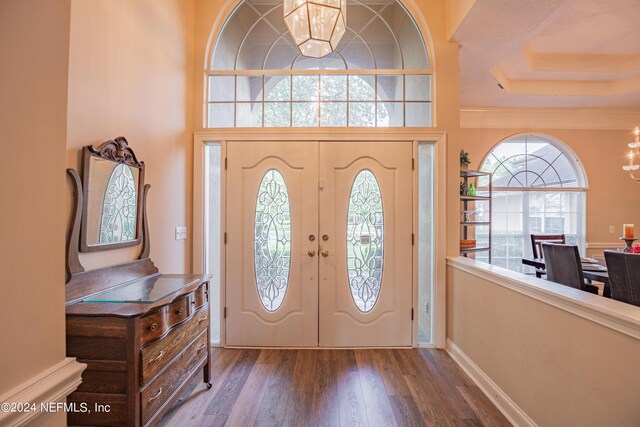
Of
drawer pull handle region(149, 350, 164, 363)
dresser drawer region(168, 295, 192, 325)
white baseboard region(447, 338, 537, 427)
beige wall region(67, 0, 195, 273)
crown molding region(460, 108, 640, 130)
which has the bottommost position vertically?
white baseboard region(447, 338, 537, 427)

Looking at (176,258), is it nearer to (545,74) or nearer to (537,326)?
(537,326)

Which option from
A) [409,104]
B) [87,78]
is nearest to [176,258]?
[87,78]

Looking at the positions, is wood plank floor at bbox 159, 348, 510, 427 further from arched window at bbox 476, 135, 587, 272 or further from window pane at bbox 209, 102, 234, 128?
arched window at bbox 476, 135, 587, 272

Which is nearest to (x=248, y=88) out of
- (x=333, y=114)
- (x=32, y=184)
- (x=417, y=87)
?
(x=333, y=114)

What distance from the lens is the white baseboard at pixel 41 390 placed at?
668 millimetres

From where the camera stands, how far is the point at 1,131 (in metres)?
0.69

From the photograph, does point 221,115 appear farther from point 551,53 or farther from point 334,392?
point 551,53

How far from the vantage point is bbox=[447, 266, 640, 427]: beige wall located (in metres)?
1.21

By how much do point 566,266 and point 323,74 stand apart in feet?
9.55

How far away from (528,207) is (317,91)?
3934 mm

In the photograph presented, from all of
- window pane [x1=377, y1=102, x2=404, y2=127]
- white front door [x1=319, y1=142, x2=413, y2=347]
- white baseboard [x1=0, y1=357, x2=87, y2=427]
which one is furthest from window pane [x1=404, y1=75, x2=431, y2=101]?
white baseboard [x1=0, y1=357, x2=87, y2=427]

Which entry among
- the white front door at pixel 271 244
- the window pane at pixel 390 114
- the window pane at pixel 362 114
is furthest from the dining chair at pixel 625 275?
the white front door at pixel 271 244

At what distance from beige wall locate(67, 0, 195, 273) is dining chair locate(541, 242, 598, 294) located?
3477mm

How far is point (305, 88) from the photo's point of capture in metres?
2.90
